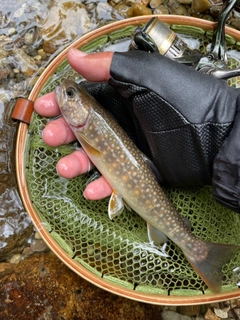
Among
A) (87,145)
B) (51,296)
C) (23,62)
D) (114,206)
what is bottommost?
(51,296)

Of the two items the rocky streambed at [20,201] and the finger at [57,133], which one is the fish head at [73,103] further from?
the rocky streambed at [20,201]

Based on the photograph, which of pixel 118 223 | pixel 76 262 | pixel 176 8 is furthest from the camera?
pixel 176 8

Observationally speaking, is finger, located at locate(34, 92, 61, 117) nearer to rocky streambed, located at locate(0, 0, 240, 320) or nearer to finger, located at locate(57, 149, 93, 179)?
finger, located at locate(57, 149, 93, 179)

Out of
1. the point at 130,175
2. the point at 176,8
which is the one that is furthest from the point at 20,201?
the point at 176,8

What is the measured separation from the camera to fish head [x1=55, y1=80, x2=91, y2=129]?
87.6 inches

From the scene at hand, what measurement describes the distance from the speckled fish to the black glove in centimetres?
18

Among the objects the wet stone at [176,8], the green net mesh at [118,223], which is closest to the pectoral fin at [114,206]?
the green net mesh at [118,223]

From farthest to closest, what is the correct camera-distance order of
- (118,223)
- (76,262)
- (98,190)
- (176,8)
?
(176,8)
(118,223)
(98,190)
(76,262)

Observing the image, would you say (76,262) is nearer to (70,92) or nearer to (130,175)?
(130,175)

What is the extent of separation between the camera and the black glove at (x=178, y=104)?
1.93 metres

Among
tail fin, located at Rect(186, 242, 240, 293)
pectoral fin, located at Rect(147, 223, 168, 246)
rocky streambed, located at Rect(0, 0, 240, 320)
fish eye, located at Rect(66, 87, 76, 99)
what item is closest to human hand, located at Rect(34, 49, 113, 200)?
fish eye, located at Rect(66, 87, 76, 99)

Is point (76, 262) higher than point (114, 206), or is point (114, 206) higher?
point (114, 206)

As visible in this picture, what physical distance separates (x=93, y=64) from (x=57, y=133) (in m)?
0.52

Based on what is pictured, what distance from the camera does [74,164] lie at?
90.3 inches
